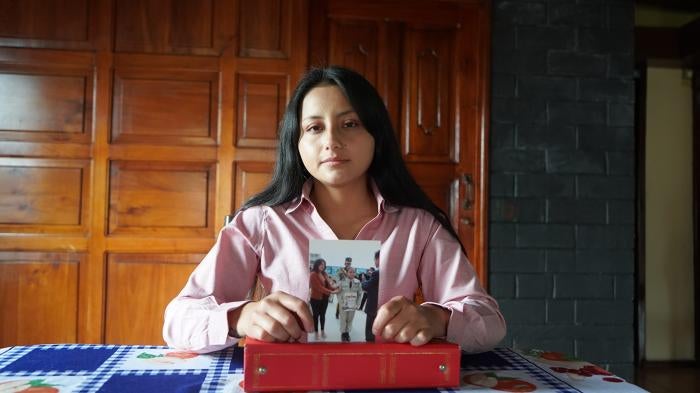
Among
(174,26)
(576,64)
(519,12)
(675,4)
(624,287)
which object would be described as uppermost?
(675,4)

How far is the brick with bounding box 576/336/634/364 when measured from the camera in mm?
2426

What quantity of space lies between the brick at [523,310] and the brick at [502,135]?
2.35ft

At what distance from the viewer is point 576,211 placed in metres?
2.44

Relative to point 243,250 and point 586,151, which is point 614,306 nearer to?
point 586,151

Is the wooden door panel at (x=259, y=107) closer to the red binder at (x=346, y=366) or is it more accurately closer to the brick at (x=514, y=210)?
the brick at (x=514, y=210)

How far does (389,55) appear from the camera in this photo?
244 centimetres

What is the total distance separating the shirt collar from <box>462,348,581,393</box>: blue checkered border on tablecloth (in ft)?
1.16

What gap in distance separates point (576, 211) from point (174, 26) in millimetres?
2047

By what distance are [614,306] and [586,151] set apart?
0.74m

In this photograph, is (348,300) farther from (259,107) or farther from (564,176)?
(564,176)

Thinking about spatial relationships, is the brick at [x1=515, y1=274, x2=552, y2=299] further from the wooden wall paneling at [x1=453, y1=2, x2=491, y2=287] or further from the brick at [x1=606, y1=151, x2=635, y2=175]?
the brick at [x1=606, y1=151, x2=635, y2=175]

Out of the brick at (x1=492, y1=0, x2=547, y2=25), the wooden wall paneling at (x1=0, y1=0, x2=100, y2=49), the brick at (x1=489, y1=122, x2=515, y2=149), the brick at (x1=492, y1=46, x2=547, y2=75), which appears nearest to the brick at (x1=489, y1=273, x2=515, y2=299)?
the brick at (x1=489, y1=122, x2=515, y2=149)

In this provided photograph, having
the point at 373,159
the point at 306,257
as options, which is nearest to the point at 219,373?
the point at 306,257

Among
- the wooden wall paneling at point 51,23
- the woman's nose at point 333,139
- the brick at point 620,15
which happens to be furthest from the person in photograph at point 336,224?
the brick at point 620,15
